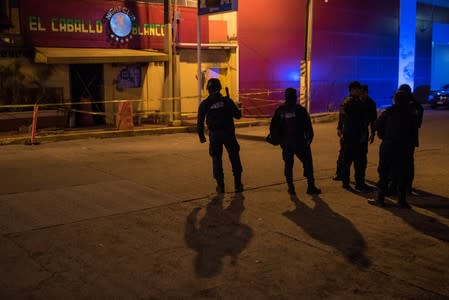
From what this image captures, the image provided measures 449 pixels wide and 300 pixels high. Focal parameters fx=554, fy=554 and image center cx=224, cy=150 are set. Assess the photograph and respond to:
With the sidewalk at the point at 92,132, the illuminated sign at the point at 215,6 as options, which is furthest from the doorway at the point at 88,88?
the illuminated sign at the point at 215,6

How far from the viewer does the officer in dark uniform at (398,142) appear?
7.58 meters

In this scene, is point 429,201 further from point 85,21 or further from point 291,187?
point 85,21

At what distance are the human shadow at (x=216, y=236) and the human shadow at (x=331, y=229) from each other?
77cm

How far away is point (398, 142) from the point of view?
297 inches

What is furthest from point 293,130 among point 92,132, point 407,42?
point 407,42

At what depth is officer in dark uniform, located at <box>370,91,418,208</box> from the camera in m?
7.58

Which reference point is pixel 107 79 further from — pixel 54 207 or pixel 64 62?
pixel 54 207

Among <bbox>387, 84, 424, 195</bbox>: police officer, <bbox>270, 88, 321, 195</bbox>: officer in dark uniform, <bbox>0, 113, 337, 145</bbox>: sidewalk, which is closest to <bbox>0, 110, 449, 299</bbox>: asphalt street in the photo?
<bbox>387, 84, 424, 195</bbox>: police officer

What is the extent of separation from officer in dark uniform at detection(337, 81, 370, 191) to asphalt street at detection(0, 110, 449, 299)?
1.68 ft

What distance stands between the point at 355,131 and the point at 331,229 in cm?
247

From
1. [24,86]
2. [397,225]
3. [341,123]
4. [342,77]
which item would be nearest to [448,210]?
[397,225]

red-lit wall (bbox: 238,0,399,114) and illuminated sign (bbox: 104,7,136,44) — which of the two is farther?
red-lit wall (bbox: 238,0,399,114)

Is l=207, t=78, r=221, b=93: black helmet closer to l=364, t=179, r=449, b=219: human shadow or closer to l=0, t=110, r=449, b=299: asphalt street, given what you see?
l=0, t=110, r=449, b=299: asphalt street

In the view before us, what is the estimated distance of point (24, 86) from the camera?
17625 millimetres
